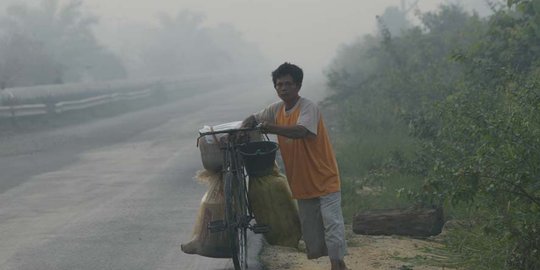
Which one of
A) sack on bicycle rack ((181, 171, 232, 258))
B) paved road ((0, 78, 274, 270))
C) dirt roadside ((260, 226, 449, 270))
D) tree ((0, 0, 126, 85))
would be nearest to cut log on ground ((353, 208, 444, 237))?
dirt roadside ((260, 226, 449, 270))

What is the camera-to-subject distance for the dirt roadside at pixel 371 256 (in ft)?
21.6

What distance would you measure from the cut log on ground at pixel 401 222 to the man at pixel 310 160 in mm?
2096

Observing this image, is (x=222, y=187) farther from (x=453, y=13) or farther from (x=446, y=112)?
(x=453, y=13)

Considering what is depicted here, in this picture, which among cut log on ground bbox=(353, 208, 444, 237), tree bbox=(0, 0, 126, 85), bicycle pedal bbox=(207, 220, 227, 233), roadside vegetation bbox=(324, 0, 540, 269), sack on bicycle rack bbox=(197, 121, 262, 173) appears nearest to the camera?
roadside vegetation bbox=(324, 0, 540, 269)

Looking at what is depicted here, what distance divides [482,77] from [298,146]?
8.20 m

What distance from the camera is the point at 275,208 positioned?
6.22m

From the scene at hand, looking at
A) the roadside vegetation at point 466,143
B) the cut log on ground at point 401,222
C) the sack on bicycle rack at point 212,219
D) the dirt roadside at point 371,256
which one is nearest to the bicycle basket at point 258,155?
the sack on bicycle rack at point 212,219

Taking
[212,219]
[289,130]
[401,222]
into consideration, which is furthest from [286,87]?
[401,222]

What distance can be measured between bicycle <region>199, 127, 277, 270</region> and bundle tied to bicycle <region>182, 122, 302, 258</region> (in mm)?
25

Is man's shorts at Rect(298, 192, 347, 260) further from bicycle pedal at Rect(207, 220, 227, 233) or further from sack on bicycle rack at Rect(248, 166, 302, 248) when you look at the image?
bicycle pedal at Rect(207, 220, 227, 233)

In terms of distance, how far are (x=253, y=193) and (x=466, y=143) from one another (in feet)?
9.82

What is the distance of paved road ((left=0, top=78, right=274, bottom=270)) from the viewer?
7170 mm

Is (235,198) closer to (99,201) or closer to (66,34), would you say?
(99,201)

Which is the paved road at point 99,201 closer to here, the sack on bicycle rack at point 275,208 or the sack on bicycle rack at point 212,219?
the sack on bicycle rack at point 212,219
